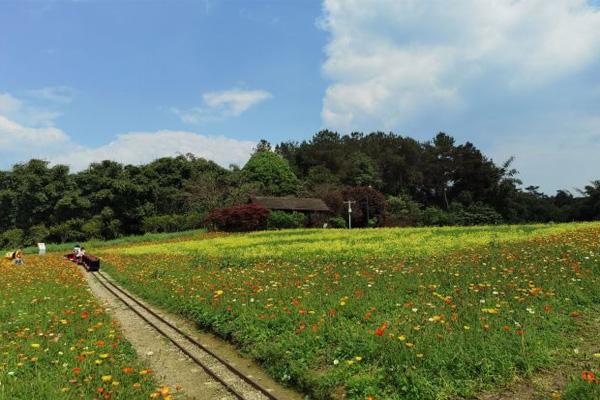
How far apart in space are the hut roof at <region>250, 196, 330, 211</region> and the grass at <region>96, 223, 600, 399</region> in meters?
44.5

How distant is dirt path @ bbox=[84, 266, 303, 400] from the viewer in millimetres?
6539

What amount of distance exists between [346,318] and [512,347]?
2.82m

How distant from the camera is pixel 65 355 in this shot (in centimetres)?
727

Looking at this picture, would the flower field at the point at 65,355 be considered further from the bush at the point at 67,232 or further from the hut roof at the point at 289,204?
the bush at the point at 67,232

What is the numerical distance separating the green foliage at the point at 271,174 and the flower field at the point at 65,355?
63.5 metres

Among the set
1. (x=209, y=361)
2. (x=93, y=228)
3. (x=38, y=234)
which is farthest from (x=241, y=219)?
(x=209, y=361)

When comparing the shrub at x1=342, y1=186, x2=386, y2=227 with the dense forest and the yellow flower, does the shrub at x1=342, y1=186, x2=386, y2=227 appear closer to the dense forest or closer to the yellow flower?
the dense forest

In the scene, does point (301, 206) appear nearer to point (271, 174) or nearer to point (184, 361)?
point (271, 174)

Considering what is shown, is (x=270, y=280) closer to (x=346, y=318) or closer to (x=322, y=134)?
(x=346, y=318)

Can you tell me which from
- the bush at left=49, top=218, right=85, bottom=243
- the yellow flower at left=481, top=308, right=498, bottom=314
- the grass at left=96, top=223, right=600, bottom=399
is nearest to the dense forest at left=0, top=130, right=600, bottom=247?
the bush at left=49, top=218, right=85, bottom=243

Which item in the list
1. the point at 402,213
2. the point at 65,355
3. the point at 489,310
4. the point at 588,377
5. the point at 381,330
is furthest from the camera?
the point at 402,213

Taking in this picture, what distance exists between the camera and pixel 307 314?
8352mm

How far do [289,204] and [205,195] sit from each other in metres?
12.3

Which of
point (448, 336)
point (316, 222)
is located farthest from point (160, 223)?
point (448, 336)
